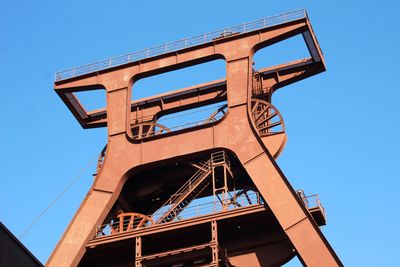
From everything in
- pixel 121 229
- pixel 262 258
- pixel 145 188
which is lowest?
pixel 262 258

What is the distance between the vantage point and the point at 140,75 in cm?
3956

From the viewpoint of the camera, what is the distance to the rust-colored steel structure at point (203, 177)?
112ft

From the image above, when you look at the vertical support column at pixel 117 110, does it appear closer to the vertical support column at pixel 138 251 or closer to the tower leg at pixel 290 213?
the vertical support column at pixel 138 251

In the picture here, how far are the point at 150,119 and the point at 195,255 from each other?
9692 millimetres

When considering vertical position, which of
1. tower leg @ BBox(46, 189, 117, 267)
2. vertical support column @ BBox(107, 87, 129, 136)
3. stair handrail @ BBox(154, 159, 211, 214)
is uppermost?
vertical support column @ BBox(107, 87, 129, 136)

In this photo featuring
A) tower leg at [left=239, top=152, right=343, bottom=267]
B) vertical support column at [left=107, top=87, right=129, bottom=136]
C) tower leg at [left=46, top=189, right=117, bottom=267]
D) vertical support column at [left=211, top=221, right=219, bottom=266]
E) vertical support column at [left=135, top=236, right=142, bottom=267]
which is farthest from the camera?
vertical support column at [left=107, top=87, right=129, bottom=136]

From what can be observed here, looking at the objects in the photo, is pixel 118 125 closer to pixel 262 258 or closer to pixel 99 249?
pixel 99 249

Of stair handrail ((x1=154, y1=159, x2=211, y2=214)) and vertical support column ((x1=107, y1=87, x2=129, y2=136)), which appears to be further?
vertical support column ((x1=107, y1=87, x2=129, y2=136))

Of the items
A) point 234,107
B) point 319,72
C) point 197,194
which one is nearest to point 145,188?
point 197,194

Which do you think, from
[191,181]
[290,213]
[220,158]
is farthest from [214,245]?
[191,181]

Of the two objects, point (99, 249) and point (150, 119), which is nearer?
point (99, 249)

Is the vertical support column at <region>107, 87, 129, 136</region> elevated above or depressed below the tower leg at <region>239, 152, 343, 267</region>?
above

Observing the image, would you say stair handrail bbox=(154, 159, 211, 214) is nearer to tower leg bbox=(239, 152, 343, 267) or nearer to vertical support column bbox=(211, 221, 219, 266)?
tower leg bbox=(239, 152, 343, 267)

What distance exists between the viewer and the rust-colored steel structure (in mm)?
34219
